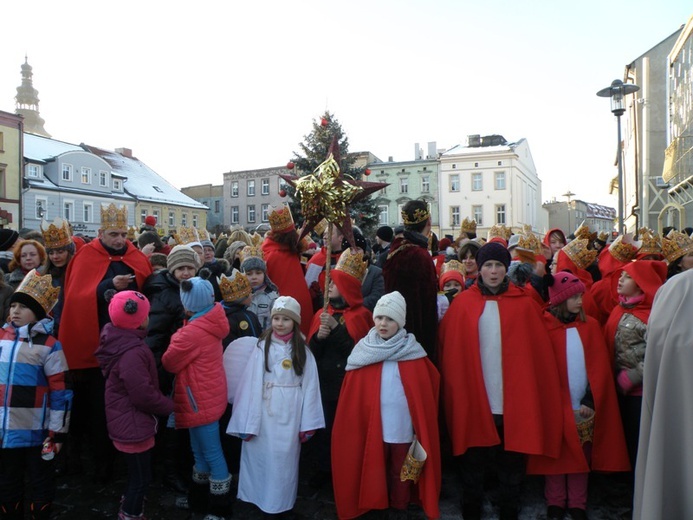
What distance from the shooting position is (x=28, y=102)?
289 ft

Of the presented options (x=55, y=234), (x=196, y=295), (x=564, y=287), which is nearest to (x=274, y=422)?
(x=196, y=295)

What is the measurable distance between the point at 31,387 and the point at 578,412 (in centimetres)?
423

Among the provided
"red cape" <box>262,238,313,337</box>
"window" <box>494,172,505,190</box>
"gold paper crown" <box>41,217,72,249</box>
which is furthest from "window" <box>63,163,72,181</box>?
"red cape" <box>262,238,313,337</box>

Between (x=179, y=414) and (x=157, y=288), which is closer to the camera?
(x=179, y=414)

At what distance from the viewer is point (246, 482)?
13.6ft

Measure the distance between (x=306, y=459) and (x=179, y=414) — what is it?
1.79 m

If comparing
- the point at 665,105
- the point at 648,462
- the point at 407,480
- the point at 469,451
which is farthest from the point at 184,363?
the point at 665,105

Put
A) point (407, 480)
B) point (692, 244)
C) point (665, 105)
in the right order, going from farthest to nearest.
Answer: point (665, 105), point (692, 244), point (407, 480)

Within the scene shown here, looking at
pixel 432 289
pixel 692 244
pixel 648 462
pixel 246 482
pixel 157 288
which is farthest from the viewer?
pixel 692 244

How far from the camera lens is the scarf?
3990 millimetres

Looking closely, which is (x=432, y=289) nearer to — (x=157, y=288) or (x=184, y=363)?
(x=184, y=363)

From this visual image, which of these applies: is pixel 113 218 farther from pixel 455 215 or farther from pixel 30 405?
pixel 455 215

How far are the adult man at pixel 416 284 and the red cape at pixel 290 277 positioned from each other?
175cm

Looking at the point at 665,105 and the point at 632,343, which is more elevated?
the point at 665,105
